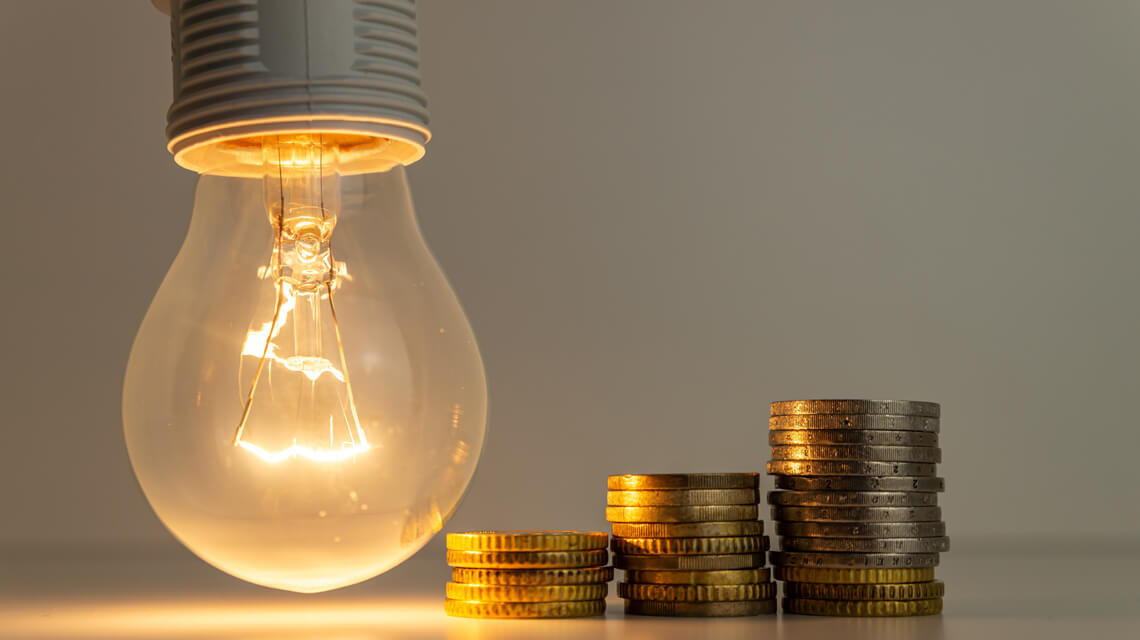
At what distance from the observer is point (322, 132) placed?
213cm

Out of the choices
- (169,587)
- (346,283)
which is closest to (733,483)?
(346,283)

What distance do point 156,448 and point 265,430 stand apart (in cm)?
17

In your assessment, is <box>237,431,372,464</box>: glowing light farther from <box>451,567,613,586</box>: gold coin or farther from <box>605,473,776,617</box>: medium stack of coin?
<box>605,473,776,617</box>: medium stack of coin

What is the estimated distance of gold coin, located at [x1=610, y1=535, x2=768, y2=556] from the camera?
95.0 inches

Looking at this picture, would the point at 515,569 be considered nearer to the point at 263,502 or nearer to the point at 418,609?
the point at 418,609

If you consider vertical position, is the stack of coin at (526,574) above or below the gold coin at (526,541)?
below

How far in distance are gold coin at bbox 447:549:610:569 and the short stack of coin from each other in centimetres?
35

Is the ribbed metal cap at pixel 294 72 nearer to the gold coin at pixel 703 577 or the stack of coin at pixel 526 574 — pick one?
the stack of coin at pixel 526 574

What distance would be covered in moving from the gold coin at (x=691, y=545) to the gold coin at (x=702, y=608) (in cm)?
8

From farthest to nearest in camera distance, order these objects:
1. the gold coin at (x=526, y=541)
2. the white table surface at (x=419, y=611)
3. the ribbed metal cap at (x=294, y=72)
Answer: the gold coin at (x=526, y=541), the white table surface at (x=419, y=611), the ribbed metal cap at (x=294, y=72)

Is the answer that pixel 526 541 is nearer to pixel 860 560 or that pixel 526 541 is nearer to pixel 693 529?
pixel 693 529

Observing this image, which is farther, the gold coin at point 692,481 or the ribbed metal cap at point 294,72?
the gold coin at point 692,481

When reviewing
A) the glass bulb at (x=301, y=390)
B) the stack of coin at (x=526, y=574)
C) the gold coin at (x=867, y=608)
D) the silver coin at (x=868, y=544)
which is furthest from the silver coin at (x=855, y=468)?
the glass bulb at (x=301, y=390)

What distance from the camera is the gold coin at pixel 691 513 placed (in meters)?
2.44
